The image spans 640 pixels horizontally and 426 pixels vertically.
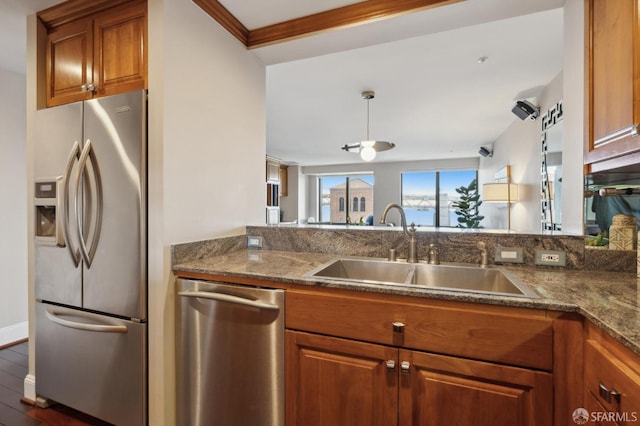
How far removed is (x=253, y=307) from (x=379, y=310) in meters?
0.55

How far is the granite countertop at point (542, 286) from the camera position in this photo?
0.85 meters

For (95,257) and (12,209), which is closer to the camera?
(95,257)

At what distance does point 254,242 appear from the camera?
208cm

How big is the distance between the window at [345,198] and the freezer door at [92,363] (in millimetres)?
6716

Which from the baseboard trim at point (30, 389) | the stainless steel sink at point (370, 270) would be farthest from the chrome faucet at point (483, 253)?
the baseboard trim at point (30, 389)

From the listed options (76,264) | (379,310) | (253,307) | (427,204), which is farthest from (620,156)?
(427,204)

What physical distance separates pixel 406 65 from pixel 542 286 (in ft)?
6.86

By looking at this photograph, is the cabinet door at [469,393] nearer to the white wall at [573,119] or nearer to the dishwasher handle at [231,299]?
the dishwasher handle at [231,299]

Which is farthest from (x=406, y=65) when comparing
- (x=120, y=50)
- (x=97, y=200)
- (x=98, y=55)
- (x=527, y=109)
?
(x=97, y=200)

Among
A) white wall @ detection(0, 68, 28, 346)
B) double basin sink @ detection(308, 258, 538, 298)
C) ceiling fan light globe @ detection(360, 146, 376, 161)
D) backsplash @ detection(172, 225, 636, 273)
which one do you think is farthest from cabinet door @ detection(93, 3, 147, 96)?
ceiling fan light globe @ detection(360, 146, 376, 161)

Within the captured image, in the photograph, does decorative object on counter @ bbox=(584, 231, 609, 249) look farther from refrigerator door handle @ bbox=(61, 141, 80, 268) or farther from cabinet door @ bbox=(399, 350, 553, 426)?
refrigerator door handle @ bbox=(61, 141, 80, 268)

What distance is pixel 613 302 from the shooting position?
3.20 ft

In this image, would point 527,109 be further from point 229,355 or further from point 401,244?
point 229,355

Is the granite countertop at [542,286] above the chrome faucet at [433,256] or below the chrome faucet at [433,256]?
below
